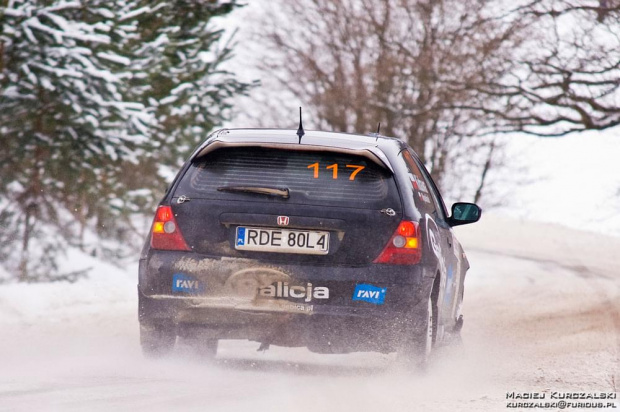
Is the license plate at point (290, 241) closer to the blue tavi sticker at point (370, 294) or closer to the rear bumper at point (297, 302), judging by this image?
the rear bumper at point (297, 302)

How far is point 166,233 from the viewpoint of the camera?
7008 millimetres

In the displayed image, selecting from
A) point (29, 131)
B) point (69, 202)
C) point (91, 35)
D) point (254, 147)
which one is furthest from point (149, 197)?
point (254, 147)

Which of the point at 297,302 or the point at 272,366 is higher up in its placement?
the point at 297,302

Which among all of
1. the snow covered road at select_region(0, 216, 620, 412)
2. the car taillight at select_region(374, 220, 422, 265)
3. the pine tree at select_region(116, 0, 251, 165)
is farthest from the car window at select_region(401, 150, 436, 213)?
the pine tree at select_region(116, 0, 251, 165)

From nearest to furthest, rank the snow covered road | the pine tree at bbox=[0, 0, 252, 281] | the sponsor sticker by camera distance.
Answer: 1. the snow covered road
2. the sponsor sticker
3. the pine tree at bbox=[0, 0, 252, 281]

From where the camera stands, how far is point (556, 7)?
19906 mm

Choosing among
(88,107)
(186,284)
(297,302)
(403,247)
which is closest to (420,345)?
(403,247)

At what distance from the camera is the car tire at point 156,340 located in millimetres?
7188

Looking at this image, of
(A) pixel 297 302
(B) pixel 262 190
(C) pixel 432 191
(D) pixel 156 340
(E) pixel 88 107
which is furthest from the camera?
(E) pixel 88 107

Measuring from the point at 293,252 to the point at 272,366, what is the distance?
1.26 meters

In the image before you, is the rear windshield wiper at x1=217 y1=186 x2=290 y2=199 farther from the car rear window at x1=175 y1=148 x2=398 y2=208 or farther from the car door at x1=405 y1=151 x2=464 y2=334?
the car door at x1=405 y1=151 x2=464 y2=334

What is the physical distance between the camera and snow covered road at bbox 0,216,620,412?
5.95m

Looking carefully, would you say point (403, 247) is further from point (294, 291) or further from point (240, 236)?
point (240, 236)

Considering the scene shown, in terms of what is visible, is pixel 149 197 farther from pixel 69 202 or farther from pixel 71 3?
pixel 71 3
